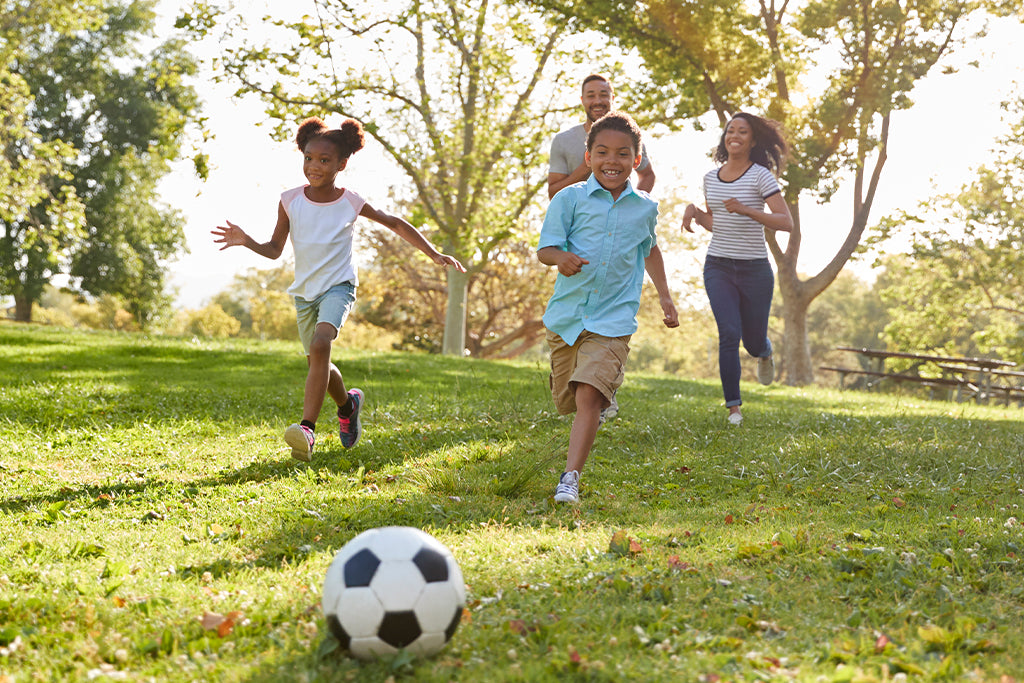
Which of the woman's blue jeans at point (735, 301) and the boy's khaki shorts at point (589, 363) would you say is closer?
the boy's khaki shorts at point (589, 363)

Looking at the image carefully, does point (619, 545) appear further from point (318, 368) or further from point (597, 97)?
point (597, 97)

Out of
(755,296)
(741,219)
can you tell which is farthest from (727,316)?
(741,219)

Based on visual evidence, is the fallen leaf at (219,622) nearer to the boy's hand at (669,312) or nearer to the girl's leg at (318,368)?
the girl's leg at (318,368)

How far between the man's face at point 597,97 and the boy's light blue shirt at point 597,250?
204 centimetres

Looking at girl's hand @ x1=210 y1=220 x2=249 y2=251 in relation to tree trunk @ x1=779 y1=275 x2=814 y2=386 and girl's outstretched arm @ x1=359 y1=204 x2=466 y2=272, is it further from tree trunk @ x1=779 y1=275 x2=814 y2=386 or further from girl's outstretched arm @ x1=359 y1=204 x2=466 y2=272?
tree trunk @ x1=779 y1=275 x2=814 y2=386

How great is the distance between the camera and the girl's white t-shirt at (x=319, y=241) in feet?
18.4

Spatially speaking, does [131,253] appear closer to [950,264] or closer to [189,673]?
[950,264]

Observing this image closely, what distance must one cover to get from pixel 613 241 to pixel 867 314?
57.0 metres

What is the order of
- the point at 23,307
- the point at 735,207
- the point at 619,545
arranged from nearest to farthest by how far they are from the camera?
the point at 619,545 < the point at 735,207 < the point at 23,307

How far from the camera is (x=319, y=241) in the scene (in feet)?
18.4

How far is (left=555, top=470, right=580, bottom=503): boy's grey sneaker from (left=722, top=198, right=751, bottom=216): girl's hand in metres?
3.10

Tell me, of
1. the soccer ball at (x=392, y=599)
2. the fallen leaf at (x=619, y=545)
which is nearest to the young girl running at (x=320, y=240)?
the fallen leaf at (x=619, y=545)

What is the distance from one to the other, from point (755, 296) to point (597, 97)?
7.23 ft

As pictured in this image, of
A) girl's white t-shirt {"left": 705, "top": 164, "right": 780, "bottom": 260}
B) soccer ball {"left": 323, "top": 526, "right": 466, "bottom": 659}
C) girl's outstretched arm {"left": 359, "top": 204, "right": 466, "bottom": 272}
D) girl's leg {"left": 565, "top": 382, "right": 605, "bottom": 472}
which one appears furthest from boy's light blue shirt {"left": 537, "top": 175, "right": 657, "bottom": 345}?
girl's white t-shirt {"left": 705, "top": 164, "right": 780, "bottom": 260}
